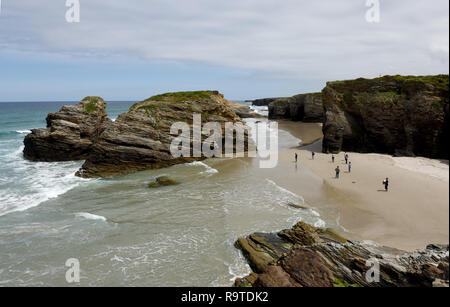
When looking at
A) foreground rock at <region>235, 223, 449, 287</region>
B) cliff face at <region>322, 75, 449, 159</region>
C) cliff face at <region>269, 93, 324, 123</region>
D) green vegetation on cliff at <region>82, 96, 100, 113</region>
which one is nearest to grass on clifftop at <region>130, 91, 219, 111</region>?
green vegetation on cliff at <region>82, 96, 100, 113</region>

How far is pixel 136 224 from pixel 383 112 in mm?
31648

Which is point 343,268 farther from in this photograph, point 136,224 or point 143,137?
point 143,137

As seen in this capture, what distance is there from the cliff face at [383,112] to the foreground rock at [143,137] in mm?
16287

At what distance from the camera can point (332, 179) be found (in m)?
25.9

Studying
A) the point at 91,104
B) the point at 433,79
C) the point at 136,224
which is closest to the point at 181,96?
the point at 91,104

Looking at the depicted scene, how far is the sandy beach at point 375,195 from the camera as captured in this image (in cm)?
1370

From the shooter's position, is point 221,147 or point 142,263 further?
point 221,147

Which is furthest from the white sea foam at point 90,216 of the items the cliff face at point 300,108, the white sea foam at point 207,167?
the cliff face at point 300,108

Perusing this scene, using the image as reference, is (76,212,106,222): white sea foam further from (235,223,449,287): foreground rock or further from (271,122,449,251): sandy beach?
(271,122,449,251): sandy beach

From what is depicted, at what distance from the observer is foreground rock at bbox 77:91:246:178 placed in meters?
30.4
